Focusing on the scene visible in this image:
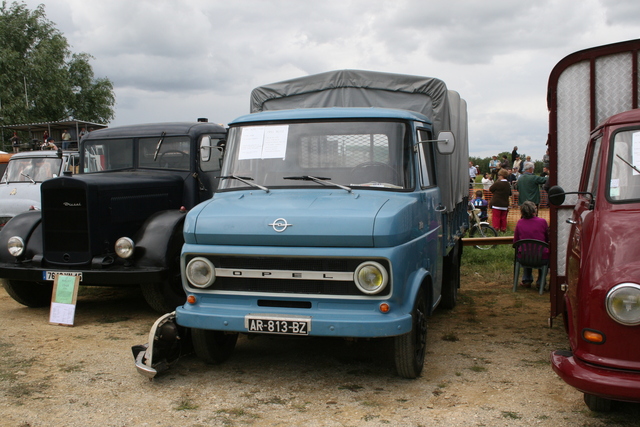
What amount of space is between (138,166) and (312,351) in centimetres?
419

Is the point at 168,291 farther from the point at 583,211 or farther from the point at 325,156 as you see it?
the point at 583,211

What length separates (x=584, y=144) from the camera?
6000 millimetres

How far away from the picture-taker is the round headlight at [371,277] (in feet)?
15.5

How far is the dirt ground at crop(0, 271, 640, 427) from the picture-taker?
4.52 meters

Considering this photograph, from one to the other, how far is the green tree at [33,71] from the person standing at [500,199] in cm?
3311

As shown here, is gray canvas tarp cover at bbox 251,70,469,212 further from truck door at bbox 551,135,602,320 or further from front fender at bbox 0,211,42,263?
front fender at bbox 0,211,42,263

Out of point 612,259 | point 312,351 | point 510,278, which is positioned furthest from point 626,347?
point 510,278

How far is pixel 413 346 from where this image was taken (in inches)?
200

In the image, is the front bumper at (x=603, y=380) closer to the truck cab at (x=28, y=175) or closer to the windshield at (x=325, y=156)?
the windshield at (x=325, y=156)

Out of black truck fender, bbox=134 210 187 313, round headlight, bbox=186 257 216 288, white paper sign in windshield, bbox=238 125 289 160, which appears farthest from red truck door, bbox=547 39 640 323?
black truck fender, bbox=134 210 187 313

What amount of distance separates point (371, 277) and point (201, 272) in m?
1.38

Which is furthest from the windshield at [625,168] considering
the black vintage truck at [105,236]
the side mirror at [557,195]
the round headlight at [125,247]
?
the round headlight at [125,247]

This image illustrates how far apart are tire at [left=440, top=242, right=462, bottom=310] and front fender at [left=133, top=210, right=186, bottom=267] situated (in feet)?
10.5

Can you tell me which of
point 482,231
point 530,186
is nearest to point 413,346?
point 482,231
